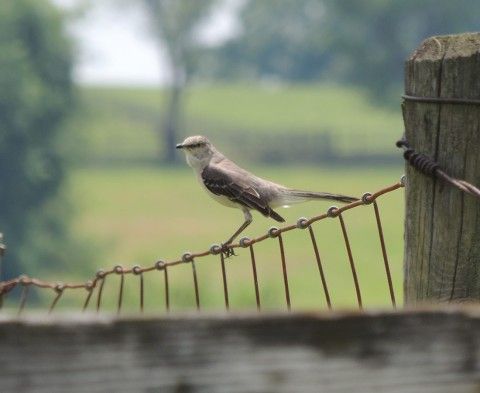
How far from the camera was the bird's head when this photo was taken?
8648 millimetres

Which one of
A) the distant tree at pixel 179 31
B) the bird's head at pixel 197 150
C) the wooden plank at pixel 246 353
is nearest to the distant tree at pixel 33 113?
the distant tree at pixel 179 31

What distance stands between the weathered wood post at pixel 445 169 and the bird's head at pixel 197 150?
5928 mm

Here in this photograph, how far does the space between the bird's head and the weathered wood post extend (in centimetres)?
593

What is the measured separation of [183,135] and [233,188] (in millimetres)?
86068

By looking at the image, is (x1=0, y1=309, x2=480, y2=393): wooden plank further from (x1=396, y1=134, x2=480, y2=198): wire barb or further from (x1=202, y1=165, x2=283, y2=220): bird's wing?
(x1=202, y1=165, x2=283, y2=220): bird's wing

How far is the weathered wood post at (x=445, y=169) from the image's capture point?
2543mm

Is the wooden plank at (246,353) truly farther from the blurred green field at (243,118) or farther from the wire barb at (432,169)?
the blurred green field at (243,118)

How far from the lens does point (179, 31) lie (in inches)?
4109

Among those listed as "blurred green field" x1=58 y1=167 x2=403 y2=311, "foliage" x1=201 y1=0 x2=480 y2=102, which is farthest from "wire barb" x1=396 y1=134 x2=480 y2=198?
"foliage" x1=201 y1=0 x2=480 y2=102

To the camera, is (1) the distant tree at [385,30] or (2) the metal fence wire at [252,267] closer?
(2) the metal fence wire at [252,267]

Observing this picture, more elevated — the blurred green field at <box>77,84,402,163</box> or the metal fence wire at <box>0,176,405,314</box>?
the blurred green field at <box>77,84,402,163</box>

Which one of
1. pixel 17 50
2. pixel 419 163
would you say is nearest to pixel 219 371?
pixel 419 163

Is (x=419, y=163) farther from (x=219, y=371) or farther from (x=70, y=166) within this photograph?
(x=70, y=166)

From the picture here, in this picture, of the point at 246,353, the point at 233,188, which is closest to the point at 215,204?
the point at 233,188
